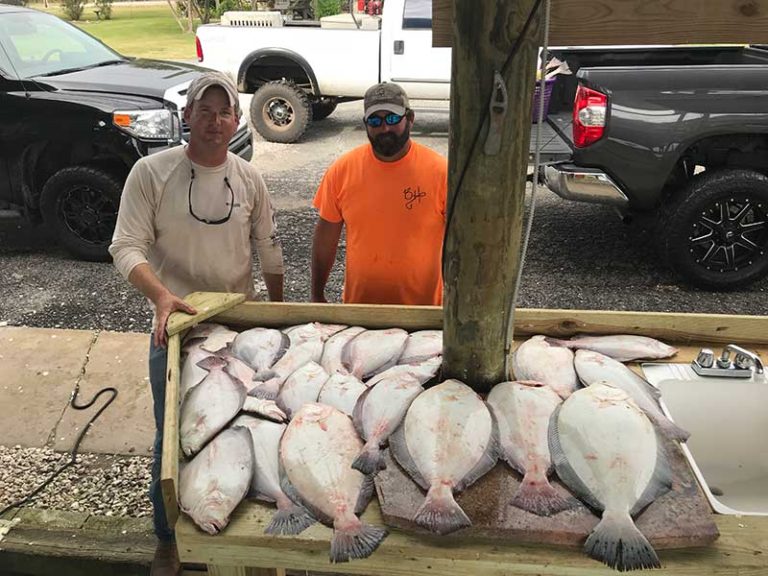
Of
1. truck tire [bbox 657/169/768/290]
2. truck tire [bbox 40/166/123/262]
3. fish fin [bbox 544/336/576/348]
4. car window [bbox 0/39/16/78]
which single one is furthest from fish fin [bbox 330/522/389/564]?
car window [bbox 0/39/16/78]

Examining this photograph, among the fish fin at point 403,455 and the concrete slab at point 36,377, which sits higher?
the fish fin at point 403,455

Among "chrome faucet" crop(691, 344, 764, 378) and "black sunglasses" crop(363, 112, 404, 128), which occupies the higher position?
"black sunglasses" crop(363, 112, 404, 128)

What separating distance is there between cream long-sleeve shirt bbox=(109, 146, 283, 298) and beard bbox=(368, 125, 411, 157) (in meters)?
0.53

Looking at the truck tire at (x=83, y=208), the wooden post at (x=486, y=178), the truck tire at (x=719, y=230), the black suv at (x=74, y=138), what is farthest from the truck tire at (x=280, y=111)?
the wooden post at (x=486, y=178)

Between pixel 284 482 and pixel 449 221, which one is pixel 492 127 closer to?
pixel 449 221

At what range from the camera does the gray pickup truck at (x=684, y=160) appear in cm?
445

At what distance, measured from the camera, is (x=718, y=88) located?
14.6 ft

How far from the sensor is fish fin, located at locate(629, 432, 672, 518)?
5.09 ft

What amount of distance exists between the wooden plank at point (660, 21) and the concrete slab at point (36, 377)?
3.12 m

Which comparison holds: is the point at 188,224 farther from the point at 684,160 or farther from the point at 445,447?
the point at 684,160

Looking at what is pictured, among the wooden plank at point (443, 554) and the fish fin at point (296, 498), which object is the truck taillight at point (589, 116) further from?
the fish fin at point (296, 498)

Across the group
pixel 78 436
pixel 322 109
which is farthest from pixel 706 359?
pixel 322 109

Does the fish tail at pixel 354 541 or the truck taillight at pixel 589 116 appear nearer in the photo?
the fish tail at pixel 354 541

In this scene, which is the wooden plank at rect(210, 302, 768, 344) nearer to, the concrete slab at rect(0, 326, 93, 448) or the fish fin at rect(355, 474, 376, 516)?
the fish fin at rect(355, 474, 376, 516)
